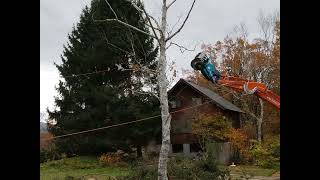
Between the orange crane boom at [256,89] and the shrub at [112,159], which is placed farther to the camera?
the shrub at [112,159]

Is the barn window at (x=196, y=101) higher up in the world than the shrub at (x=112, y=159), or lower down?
higher up

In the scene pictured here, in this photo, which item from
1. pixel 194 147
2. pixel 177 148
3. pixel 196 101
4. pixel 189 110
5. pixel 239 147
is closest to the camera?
pixel 239 147

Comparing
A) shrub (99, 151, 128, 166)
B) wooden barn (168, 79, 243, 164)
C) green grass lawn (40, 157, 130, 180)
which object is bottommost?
green grass lawn (40, 157, 130, 180)

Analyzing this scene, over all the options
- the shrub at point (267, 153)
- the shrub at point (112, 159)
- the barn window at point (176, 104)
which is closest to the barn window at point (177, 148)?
the barn window at point (176, 104)

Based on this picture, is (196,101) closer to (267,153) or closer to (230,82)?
(267,153)

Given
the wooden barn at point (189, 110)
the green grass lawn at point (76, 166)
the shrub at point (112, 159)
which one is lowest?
the green grass lawn at point (76, 166)

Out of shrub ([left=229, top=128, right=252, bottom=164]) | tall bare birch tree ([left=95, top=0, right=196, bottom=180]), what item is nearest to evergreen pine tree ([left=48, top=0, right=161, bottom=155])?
shrub ([left=229, top=128, right=252, bottom=164])

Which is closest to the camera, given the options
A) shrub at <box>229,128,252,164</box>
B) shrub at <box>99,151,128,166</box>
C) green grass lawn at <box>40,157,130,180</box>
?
green grass lawn at <box>40,157,130,180</box>

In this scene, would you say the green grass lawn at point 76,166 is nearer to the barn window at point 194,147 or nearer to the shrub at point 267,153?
the shrub at point 267,153

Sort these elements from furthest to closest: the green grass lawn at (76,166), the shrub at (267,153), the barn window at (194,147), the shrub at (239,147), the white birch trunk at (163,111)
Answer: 1. the barn window at (194,147)
2. the shrub at (239,147)
3. the shrub at (267,153)
4. the green grass lawn at (76,166)
5. the white birch trunk at (163,111)

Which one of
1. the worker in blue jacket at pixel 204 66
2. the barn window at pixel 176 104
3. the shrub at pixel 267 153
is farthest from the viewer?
the barn window at pixel 176 104

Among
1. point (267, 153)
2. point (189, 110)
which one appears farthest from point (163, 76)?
point (189, 110)

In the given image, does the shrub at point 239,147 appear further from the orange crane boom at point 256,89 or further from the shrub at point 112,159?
the orange crane boom at point 256,89

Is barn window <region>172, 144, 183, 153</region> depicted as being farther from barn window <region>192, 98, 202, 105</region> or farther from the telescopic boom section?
the telescopic boom section
